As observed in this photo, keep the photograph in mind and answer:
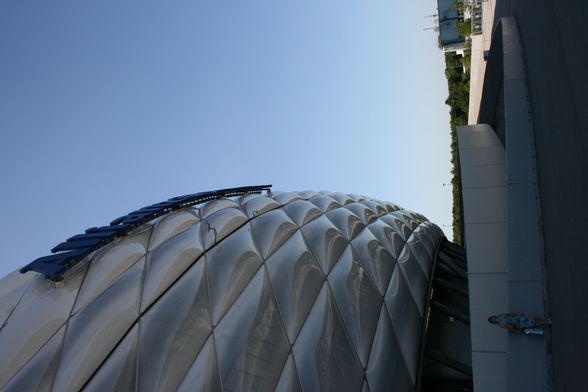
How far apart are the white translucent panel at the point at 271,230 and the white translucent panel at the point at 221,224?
1.82 feet

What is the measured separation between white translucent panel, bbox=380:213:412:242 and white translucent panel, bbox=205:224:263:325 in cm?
702

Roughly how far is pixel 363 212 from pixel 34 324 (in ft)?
39.4

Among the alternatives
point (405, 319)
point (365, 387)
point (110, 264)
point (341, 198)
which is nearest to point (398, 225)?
point (341, 198)

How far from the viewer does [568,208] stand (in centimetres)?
598

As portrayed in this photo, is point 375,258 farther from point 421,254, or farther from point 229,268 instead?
point 229,268

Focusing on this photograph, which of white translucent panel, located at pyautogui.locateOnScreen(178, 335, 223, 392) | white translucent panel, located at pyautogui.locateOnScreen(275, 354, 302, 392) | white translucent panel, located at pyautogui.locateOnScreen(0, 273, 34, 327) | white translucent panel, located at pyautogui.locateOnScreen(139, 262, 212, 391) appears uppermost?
white translucent panel, located at pyautogui.locateOnScreen(0, 273, 34, 327)

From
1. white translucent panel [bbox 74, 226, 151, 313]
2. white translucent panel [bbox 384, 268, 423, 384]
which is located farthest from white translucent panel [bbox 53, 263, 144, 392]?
white translucent panel [bbox 384, 268, 423, 384]

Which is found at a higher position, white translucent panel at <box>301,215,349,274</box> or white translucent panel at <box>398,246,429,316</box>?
white translucent panel at <box>301,215,349,274</box>

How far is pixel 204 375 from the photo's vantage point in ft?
24.9

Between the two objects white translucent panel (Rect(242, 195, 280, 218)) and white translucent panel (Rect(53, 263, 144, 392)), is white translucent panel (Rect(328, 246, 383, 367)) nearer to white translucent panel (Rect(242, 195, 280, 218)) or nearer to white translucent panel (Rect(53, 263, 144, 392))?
white translucent panel (Rect(242, 195, 280, 218))

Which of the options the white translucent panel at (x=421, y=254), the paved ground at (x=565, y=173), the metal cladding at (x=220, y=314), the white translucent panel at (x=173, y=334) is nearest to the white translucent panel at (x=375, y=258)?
the metal cladding at (x=220, y=314)

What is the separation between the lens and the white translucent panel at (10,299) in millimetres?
8773

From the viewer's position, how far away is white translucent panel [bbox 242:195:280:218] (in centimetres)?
1338

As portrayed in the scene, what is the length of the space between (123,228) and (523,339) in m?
10.4
